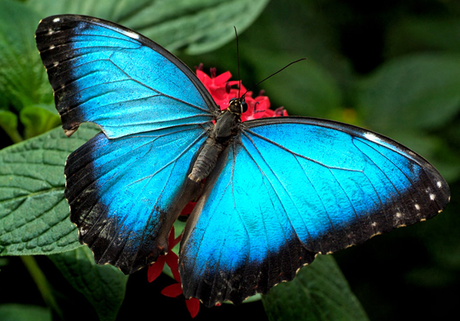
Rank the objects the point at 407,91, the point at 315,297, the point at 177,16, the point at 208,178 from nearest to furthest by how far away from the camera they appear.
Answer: the point at 208,178 < the point at 315,297 < the point at 177,16 < the point at 407,91

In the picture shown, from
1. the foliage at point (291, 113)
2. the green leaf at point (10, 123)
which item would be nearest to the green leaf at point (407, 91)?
the foliage at point (291, 113)

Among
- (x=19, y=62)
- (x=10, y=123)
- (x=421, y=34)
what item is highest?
(x=421, y=34)

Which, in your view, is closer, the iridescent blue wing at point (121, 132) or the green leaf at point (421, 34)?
the iridescent blue wing at point (121, 132)

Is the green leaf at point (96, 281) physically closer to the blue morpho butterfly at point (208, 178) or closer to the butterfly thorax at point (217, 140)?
the blue morpho butterfly at point (208, 178)

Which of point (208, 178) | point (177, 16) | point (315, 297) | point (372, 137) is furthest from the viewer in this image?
point (177, 16)

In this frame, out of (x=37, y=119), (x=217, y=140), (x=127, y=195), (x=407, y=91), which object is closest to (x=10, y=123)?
(x=37, y=119)

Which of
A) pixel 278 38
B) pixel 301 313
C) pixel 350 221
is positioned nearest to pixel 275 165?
pixel 350 221

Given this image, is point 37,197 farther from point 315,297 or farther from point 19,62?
point 315,297
